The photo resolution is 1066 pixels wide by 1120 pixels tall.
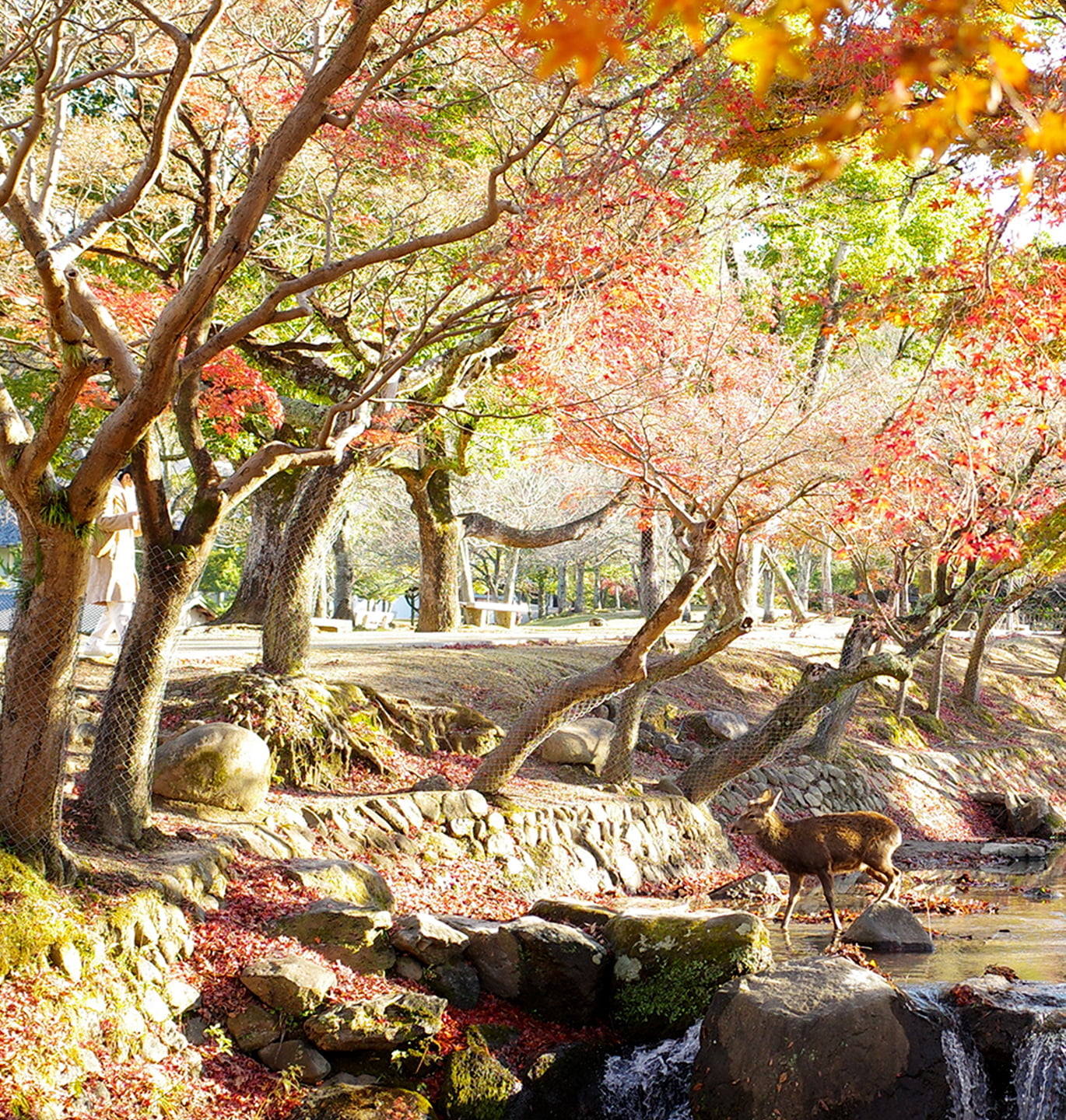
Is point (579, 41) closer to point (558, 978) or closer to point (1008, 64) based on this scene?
point (1008, 64)

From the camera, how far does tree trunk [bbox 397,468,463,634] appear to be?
2122cm

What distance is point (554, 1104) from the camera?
267 inches

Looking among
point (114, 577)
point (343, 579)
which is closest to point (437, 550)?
point (114, 577)

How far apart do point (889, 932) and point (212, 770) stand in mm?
5650

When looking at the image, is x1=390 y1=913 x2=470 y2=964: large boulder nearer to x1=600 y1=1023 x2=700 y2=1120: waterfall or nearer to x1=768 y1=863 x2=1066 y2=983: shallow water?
x1=600 y1=1023 x2=700 y2=1120: waterfall

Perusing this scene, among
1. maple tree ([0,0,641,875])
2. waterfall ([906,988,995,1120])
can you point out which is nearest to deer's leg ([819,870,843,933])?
waterfall ([906,988,995,1120])

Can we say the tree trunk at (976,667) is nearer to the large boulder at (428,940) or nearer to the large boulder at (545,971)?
the large boulder at (545,971)

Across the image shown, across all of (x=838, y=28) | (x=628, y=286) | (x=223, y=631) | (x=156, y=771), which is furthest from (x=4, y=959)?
(x=223, y=631)

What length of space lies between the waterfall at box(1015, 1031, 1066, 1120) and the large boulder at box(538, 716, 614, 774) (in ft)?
24.5

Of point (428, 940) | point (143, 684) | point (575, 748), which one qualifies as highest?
point (143, 684)

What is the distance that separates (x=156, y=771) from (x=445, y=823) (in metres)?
2.77

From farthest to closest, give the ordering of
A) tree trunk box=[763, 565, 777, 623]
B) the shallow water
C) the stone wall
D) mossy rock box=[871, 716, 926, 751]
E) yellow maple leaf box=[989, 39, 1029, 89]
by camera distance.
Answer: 1. tree trunk box=[763, 565, 777, 623]
2. mossy rock box=[871, 716, 926, 751]
3. the stone wall
4. the shallow water
5. yellow maple leaf box=[989, 39, 1029, 89]

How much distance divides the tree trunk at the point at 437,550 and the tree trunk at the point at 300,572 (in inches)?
289

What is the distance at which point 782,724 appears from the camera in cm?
1321
